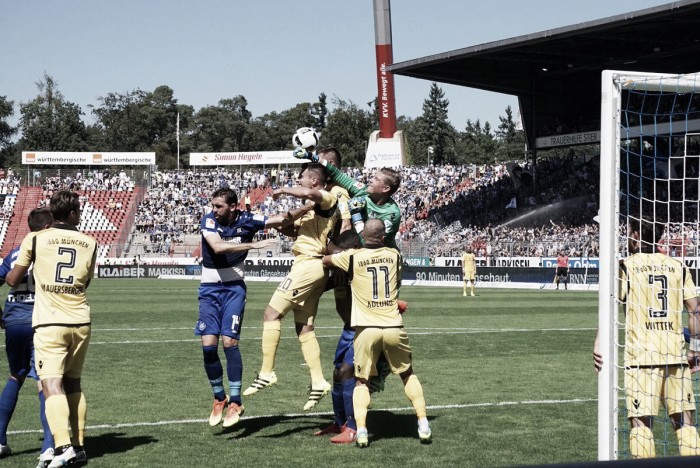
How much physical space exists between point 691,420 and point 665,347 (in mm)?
612

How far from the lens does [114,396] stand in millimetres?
11203

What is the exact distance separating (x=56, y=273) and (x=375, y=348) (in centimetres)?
269

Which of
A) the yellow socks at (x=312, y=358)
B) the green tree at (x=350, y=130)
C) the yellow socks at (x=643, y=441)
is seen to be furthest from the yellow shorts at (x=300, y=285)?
the green tree at (x=350, y=130)

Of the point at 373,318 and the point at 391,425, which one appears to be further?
the point at 391,425

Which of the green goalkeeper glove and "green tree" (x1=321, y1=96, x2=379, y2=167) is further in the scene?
"green tree" (x1=321, y1=96, x2=379, y2=167)

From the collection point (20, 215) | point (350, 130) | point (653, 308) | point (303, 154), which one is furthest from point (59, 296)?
point (350, 130)

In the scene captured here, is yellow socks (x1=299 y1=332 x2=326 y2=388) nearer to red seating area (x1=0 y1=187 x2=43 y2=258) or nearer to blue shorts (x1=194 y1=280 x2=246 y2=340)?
blue shorts (x1=194 y1=280 x2=246 y2=340)

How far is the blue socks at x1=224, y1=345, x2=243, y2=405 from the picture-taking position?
8.84 m

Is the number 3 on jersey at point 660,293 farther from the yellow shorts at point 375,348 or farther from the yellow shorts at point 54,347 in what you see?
the yellow shorts at point 54,347

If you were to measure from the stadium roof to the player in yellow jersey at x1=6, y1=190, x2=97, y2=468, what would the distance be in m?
31.9

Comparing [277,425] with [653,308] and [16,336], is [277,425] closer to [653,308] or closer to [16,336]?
[16,336]

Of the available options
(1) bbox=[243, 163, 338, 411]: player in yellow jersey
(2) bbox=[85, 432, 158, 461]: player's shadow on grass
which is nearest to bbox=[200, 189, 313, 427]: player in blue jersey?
(1) bbox=[243, 163, 338, 411]: player in yellow jersey

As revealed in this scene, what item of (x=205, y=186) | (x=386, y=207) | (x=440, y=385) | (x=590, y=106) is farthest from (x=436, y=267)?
(x=386, y=207)

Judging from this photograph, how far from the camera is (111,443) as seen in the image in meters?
8.38
